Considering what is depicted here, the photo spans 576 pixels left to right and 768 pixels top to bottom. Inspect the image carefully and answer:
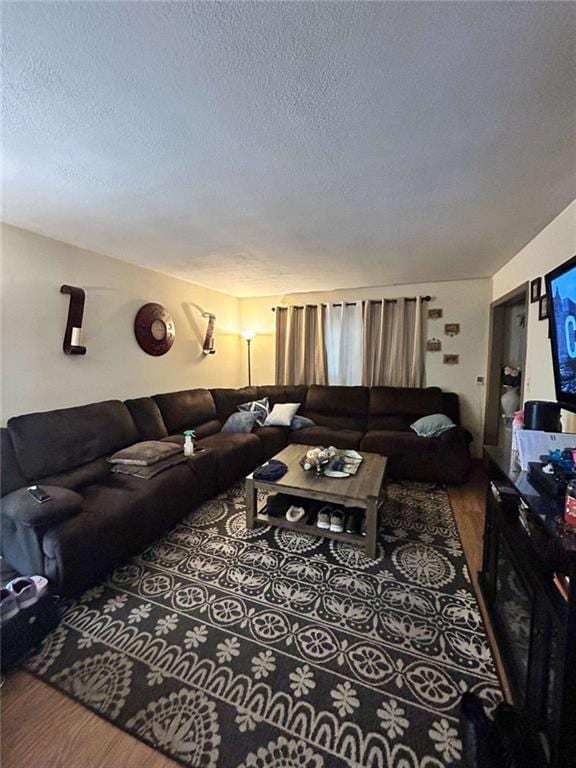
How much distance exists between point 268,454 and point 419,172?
3.00 meters

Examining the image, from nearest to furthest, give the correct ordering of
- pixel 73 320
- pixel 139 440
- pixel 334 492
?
pixel 334 492 → pixel 73 320 → pixel 139 440

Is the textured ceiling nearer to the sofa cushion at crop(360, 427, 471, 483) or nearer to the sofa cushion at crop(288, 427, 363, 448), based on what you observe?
the sofa cushion at crop(360, 427, 471, 483)

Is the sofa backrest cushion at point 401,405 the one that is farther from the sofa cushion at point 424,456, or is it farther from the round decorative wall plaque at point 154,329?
the round decorative wall plaque at point 154,329

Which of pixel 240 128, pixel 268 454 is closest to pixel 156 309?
pixel 268 454

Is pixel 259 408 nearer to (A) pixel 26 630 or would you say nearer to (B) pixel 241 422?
(B) pixel 241 422

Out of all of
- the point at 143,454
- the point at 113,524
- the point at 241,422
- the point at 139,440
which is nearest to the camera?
the point at 113,524

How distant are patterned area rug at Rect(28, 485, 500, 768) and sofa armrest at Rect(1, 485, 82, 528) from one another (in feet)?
1.64

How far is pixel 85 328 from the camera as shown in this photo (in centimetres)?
281

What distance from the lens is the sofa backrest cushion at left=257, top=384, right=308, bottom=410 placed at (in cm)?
452

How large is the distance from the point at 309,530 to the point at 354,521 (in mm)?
337

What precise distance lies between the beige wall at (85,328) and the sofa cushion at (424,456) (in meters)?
2.66

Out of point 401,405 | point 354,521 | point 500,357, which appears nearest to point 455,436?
point 401,405

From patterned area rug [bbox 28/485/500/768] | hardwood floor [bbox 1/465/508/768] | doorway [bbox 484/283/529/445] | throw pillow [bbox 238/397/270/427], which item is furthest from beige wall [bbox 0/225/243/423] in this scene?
doorway [bbox 484/283/529/445]

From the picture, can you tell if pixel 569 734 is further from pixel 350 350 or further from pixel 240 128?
pixel 350 350
